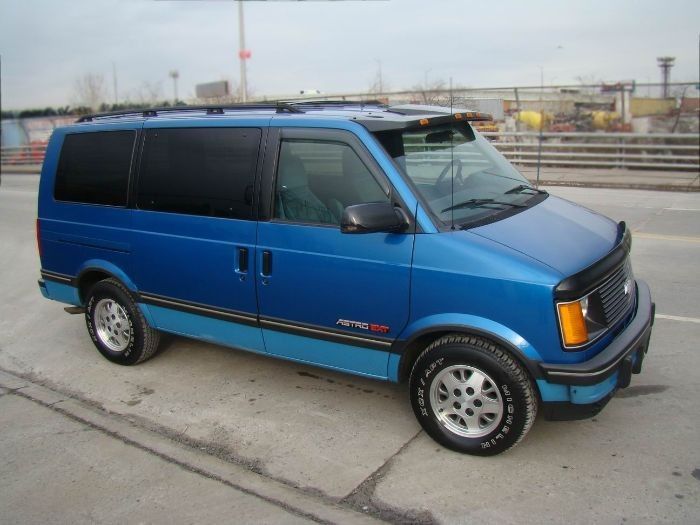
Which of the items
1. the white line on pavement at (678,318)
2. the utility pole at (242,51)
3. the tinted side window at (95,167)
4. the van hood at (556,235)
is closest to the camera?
the van hood at (556,235)

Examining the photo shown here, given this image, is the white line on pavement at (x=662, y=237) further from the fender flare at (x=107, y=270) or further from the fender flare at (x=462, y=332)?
the fender flare at (x=107, y=270)

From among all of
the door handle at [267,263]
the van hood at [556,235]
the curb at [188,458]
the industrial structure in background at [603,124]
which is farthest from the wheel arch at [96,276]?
the industrial structure in background at [603,124]

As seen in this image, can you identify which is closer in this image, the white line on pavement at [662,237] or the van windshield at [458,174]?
the van windshield at [458,174]

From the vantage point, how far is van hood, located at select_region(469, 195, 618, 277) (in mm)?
3381

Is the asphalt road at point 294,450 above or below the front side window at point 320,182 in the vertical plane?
below

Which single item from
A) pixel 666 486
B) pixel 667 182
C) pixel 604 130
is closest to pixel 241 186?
pixel 666 486

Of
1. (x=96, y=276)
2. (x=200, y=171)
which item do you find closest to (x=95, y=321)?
(x=96, y=276)

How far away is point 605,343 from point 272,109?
257 centimetres

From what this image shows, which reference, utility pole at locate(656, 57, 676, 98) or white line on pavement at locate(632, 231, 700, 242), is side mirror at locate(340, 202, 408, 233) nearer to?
white line on pavement at locate(632, 231, 700, 242)

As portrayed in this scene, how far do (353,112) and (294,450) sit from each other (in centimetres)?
212

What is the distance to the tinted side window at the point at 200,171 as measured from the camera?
13.7 feet

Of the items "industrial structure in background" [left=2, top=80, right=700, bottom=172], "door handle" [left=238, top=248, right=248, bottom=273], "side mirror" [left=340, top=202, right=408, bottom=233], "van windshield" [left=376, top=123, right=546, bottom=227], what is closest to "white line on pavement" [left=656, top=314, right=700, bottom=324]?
"van windshield" [left=376, top=123, right=546, bottom=227]

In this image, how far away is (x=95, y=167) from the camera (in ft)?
16.6

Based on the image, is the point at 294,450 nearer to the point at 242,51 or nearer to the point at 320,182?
the point at 320,182
